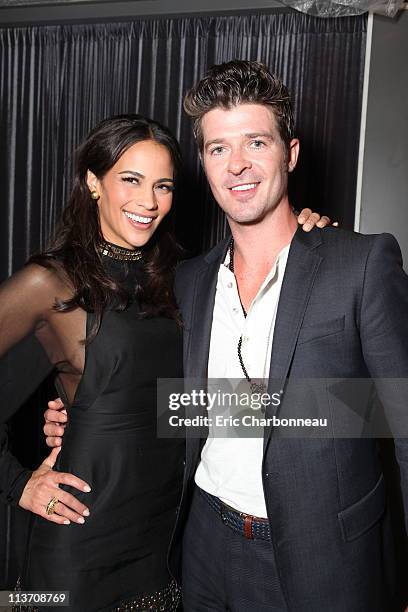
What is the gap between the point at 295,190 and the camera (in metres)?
2.77

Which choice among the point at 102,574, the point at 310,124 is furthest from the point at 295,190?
the point at 102,574

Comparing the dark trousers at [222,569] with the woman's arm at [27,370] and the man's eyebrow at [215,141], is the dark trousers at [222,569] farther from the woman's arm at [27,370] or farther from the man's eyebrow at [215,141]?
the man's eyebrow at [215,141]

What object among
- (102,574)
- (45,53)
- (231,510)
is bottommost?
(102,574)

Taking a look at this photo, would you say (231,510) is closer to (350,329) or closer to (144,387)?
(144,387)

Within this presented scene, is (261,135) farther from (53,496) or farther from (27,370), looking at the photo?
(53,496)

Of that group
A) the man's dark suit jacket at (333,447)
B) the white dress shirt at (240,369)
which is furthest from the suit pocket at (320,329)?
the white dress shirt at (240,369)

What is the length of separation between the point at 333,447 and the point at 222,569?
495 millimetres

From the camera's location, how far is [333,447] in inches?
62.4

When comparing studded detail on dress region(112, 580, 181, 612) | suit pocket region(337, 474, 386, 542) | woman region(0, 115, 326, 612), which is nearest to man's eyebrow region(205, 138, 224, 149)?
woman region(0, 115, 326, 612)

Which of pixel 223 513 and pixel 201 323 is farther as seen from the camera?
pixel 201 323

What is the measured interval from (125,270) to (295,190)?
3.55 feet

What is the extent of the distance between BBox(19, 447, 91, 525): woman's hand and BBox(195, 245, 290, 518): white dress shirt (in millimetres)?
351

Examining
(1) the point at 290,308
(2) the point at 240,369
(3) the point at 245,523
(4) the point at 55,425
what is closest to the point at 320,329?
(1) the point at 290,308

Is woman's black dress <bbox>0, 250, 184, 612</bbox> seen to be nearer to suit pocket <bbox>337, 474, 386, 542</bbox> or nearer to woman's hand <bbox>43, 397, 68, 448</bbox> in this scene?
woman's hand <bbox>43, 397, 68, 448</bbox>
